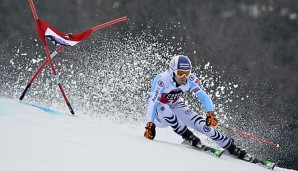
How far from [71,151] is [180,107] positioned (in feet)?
9.72

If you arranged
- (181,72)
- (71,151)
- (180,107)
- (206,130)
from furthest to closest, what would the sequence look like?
(180,107) < (206,130) < (181,72) < (71,151)

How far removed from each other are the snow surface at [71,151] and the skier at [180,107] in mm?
975

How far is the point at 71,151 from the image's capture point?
3.73 metres

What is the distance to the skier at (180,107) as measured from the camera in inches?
239

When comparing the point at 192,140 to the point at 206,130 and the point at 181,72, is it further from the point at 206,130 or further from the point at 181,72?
the point at 181,72

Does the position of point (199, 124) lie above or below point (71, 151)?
above

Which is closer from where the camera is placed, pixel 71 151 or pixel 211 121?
pixel 71 151

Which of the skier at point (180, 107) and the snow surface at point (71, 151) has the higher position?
the skier at point (180, 107)

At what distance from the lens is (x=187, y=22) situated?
25.7 meters

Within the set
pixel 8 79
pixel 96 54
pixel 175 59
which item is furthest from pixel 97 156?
pixel 96 54

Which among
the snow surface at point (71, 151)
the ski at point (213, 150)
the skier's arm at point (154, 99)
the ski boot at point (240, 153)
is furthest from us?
the ski boot at point (240, 153)

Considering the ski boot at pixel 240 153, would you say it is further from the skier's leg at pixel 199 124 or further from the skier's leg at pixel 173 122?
the skier's leg at pixel 173 122

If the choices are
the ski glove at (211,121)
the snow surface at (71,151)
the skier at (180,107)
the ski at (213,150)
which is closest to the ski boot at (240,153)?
the skier at (180,107)

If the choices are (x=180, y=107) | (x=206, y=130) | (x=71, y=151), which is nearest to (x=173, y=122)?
(x=180, y=107)
